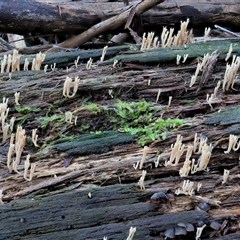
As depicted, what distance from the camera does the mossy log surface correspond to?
338 cm

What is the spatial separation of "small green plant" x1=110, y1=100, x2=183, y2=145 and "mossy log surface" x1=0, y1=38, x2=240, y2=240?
0.08 metres

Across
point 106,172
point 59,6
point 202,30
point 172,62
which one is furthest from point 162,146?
point 202,30

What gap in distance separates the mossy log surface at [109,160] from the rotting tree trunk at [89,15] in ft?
5.71

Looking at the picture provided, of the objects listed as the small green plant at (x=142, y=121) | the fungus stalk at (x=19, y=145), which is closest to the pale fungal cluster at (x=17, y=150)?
the fungus stalk at (x=19, y=145)

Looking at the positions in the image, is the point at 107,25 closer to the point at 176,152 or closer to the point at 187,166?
the point at 176,152

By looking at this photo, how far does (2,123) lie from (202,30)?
5.18 metres

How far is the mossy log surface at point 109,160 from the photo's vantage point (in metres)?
3.38

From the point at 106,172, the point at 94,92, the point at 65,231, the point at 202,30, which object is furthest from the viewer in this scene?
the point at 202,30

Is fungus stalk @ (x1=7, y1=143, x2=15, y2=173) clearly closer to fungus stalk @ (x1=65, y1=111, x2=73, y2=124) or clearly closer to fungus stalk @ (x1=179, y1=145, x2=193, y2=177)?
fungus stalk @ (x1=65, y1=111, x2=73, y2=124)

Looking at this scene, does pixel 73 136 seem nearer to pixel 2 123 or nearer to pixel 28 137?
pixel 28 137

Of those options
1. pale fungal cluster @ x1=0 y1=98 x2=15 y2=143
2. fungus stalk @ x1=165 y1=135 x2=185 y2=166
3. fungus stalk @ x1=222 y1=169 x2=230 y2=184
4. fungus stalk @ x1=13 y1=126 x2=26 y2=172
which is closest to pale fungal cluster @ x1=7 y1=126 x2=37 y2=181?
fungus stalk @ x1=13 y1=126 x2=26 y2=172

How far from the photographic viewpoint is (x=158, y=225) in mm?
3352

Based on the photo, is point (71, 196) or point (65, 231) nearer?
point (65, 231)

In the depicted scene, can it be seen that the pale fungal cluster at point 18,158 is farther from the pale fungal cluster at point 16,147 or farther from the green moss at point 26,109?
the green moss at point 26,109
